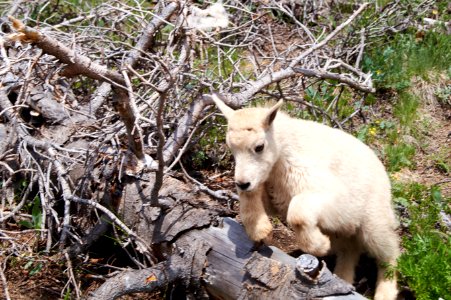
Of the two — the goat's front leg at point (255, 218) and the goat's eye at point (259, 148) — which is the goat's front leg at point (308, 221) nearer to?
the goat's front leg at point (255, 218)

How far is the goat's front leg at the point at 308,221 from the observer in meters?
4.34

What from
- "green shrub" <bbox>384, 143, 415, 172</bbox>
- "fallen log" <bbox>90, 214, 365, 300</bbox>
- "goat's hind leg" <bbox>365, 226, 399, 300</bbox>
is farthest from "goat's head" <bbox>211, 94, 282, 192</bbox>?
"green shrub" <bbox>384, 143, 415, 172</bbox>

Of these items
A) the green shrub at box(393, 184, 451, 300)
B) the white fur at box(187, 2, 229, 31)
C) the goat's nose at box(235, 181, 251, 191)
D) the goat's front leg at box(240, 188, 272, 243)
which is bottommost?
the green shrub at box(393, 184, 451, 300)

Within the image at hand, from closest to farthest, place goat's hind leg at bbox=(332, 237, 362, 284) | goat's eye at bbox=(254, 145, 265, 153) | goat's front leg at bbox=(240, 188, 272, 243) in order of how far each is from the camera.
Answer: goat's eye at bbox=(254, 145, 265, 153)
goat's front leg at bbox=(240, 188, 272, 243)
goat's hind leg at bbox=(332, 237, 362, 284)

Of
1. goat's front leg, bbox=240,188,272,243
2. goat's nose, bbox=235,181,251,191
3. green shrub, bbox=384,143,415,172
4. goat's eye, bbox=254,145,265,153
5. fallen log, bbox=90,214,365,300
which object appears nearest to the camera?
fallen log, bbox=90,214,365,300

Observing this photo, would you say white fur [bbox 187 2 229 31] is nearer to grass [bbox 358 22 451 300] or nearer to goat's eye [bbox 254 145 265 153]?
grass [bbox 358 22 451 300]

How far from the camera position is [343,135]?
200 inches

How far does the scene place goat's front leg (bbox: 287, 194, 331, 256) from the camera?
4.34 meters

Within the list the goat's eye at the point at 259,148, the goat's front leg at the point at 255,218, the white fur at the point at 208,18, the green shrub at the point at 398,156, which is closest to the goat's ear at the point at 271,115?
the goat's eye at the point at 259,148

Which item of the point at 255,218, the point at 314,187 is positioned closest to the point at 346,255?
the point at 314,187

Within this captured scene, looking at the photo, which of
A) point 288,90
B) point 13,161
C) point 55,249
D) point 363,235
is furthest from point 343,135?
point 13,161

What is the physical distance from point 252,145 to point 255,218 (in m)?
0.51

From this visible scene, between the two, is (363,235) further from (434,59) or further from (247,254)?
(434,59)

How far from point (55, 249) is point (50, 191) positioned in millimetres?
496
